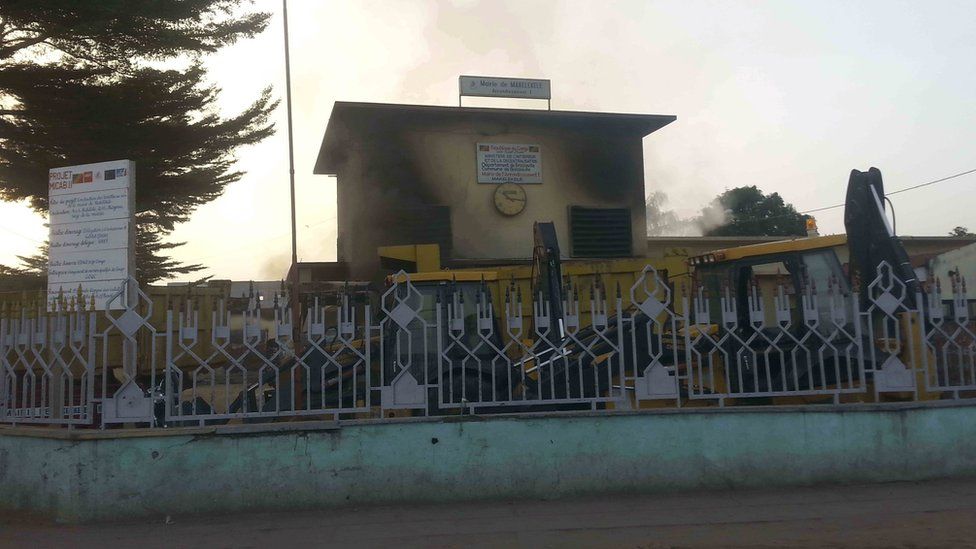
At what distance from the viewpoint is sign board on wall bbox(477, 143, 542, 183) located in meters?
18.7

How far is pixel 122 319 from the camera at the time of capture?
5.75 m

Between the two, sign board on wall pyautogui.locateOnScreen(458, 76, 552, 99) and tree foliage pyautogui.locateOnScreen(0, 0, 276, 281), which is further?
sign board on wall pyautogui.locateOnScreen(458, 76, 552, 99)

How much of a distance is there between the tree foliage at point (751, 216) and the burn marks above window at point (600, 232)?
23.9 m

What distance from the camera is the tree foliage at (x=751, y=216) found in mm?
41688

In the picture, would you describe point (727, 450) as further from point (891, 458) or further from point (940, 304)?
point (940, 304)

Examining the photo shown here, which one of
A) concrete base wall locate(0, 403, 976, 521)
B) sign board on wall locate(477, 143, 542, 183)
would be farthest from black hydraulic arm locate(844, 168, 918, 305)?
sign board on wall locate(477, 143, 542, 183)

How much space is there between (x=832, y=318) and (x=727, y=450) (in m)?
1.49

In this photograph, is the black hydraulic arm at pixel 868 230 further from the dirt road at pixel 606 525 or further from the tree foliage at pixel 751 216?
the tree foliage at pixel 751 216

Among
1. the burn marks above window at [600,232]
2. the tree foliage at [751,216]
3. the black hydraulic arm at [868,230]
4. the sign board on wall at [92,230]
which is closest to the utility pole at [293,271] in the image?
the sign board on wall at [92,230]

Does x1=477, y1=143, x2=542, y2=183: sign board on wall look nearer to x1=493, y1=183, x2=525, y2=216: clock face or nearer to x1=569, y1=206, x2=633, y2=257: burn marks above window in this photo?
x1=493, y1=183, x2=525, y2=216: clock face

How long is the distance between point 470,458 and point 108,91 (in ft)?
28.1

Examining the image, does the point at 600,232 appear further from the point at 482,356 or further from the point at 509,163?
the point at 482,356

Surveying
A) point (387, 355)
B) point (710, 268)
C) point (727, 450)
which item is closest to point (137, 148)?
point (387, 355)

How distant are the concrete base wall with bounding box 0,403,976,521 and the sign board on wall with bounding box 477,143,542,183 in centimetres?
1329
